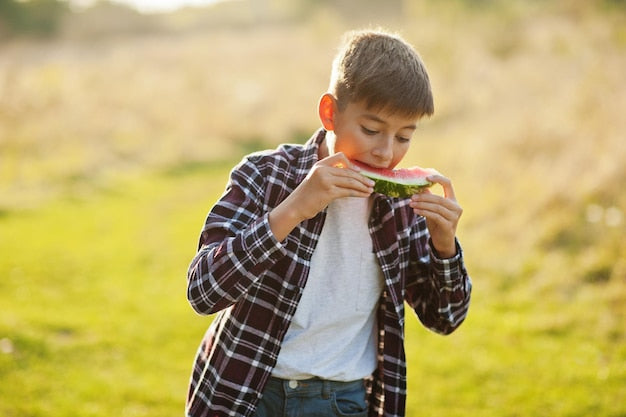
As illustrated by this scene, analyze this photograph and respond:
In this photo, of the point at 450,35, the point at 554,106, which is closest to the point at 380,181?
the point at 554,106

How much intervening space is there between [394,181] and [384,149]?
0.21 m

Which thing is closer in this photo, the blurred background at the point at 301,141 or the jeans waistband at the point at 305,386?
the jeans waistband at the point at 305,386

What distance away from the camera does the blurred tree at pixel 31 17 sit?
3788cm

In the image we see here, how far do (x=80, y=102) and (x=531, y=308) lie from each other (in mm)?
13374

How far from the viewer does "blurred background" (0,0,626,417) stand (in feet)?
18.0

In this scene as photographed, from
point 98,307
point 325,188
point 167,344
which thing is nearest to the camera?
point 325,188

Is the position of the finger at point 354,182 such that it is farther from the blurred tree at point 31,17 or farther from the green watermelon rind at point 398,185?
the blurred tree at point 31,17

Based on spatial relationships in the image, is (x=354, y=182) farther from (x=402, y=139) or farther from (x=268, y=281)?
(x=268, y=281)

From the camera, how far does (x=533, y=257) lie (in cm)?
749

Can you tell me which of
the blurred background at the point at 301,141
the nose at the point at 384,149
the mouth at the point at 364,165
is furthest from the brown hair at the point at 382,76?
the blurred background at the point at 301,141

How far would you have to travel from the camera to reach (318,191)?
7.04ft

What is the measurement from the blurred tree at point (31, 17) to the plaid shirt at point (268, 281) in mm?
39795

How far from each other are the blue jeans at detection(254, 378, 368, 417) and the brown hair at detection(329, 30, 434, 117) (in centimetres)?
102

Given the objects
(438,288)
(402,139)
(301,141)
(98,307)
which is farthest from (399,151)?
(301,141)
